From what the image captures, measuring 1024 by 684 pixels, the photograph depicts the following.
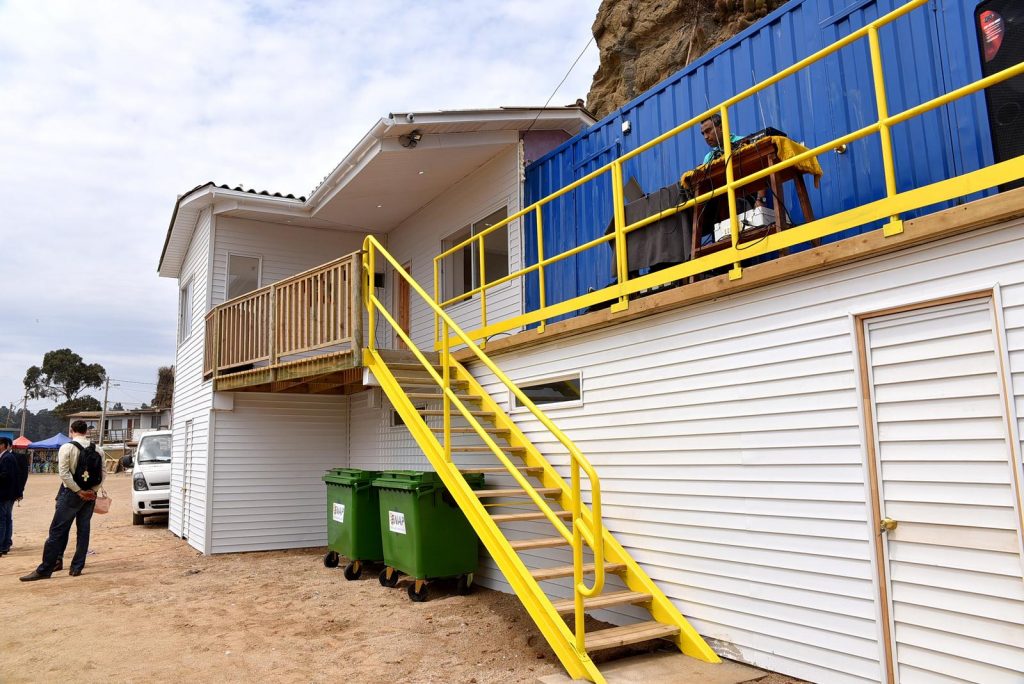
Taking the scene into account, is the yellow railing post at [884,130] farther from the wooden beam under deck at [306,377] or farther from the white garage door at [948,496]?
the wooden beam under deck at [306,377]

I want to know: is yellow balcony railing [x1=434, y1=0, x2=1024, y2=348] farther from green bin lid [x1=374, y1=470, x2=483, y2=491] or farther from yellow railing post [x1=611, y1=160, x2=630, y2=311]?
green bin lid [x1=374, y1=470, x2=483, y2=491]

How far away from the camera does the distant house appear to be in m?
61.0

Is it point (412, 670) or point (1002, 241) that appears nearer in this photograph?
point (1002, 241)

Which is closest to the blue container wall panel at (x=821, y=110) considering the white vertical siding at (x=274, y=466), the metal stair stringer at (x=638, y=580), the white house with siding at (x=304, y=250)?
the white house with siding at (x=304, y=250)

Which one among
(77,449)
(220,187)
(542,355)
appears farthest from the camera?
(220,187)

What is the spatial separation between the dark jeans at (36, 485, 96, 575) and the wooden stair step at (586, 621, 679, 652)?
7.76 m

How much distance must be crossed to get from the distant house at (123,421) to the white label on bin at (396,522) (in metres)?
56.1

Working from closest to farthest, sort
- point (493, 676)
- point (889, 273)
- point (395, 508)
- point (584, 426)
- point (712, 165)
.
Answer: point (889, 273)
point (493, 676)
point (712, 165)
point (584, 426)
point (395, 508)

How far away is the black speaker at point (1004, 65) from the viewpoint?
13.1 feet

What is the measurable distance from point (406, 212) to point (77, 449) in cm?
613

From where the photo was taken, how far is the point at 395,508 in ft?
25.9

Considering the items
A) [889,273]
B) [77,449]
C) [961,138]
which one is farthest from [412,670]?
[77,449]

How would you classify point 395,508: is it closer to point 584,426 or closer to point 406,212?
point 584,426

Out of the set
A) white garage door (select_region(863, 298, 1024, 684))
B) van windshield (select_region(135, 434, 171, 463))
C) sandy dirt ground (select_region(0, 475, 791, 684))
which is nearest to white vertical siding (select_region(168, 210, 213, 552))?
sandy dirt ground (select_region(0, 475, 791, 684))
